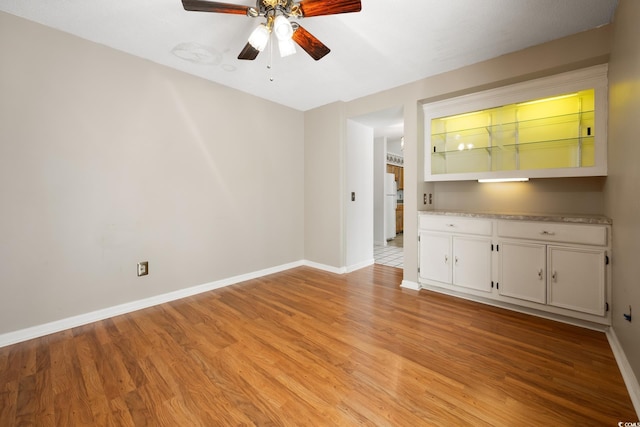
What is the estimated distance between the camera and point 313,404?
59.2 inches

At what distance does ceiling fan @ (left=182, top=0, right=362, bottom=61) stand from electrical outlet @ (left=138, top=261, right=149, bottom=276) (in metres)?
2.35

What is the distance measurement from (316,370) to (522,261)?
221cm

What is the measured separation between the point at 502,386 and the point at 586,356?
33.4 inches

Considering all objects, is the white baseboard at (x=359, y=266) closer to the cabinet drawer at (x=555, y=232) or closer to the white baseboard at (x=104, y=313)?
the white baseboard at (x=104, y=313)

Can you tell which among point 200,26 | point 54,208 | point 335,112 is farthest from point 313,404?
point 335,112

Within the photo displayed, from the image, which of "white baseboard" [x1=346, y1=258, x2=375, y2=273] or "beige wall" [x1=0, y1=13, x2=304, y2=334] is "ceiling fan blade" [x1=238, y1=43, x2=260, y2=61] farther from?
A: "white baseboard" [x1=346, y1=258, x2=375, y2=273]

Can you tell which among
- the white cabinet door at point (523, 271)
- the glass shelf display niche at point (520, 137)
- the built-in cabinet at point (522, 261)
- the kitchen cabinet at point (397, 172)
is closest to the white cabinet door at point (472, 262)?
the built-in cabinet at point (522, 261)

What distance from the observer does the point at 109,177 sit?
2586 mm

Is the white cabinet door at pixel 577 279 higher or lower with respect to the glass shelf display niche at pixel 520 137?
lower

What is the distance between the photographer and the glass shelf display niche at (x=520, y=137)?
2541mm

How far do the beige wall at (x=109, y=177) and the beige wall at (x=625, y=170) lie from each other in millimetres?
3544

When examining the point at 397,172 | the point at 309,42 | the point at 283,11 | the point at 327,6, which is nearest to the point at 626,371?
the point at 327,6

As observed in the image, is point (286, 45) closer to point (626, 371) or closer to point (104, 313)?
point (104, 313)

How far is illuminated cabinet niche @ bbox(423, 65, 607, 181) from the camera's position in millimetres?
2410
